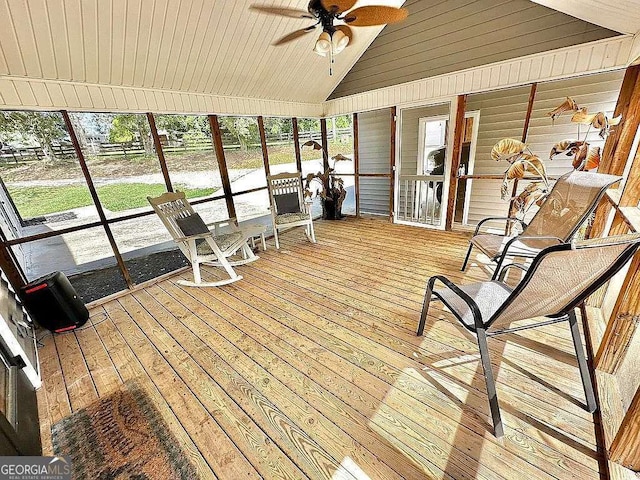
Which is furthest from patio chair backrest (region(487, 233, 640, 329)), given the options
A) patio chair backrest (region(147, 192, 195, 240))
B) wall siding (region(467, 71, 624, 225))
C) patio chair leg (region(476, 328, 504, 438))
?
wall siding (region(467, 71, 624, 225))

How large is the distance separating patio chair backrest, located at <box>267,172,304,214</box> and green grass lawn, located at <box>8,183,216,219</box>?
147cm

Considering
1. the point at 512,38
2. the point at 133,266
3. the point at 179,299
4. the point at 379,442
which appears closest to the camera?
the point at 379,442

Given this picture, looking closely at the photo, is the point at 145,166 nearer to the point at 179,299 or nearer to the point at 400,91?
the point at 179,299

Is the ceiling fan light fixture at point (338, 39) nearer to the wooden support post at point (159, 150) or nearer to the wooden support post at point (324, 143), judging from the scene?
the wooden support post at point (159, 150)

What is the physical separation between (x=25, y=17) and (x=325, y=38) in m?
2.28

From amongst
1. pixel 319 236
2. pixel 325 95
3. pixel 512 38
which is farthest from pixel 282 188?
pixel 512 38

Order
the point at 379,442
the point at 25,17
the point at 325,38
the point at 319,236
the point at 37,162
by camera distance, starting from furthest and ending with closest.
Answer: the point at 319,236 < the point at 37,162 < the point at 325,38 < the point at 25,17 < the point at 379,442

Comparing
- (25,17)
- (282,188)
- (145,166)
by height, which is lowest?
(282,188)

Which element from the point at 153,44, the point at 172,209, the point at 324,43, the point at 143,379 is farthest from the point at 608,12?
the point at 143,379

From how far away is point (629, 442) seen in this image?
1.03 meters

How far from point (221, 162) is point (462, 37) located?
3.72 meters

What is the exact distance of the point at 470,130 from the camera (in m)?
4.64

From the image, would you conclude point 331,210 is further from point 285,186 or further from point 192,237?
point 192,237

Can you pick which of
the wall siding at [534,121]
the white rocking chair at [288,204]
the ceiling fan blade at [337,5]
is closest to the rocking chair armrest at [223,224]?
the white rocking chair at [288,204]
